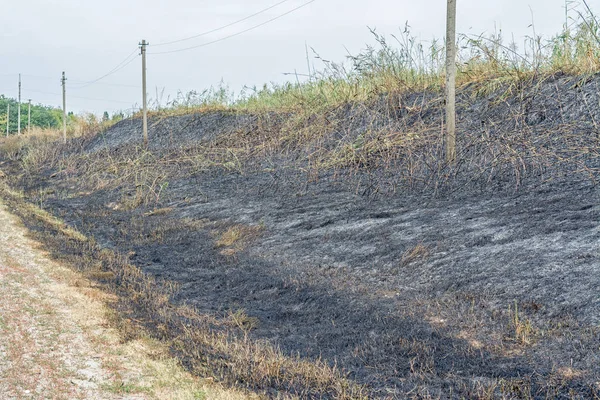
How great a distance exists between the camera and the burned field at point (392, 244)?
4.96 metres

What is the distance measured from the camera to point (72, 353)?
5289 millimetres

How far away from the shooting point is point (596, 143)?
918 cm

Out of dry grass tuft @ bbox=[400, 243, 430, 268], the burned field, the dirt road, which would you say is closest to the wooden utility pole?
the burned field

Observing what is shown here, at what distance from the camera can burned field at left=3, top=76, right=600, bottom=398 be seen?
4961mm

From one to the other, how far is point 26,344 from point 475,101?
1013 centimetres

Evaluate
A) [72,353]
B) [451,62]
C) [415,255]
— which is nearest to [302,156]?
[451,62]

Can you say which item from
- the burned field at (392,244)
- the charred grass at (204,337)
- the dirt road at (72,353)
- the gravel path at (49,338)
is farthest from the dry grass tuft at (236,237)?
the dirt road at (72,353)

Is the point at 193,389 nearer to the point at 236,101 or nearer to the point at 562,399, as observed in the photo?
the point at 562,399

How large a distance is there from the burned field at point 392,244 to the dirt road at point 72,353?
358 millimetres

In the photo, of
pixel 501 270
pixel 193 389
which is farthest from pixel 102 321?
pixel 501 270

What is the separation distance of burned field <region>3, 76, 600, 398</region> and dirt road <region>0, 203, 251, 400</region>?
0.36 m

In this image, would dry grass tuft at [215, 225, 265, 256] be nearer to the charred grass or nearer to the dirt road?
the charred grass

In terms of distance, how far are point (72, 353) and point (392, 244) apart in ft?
14.3

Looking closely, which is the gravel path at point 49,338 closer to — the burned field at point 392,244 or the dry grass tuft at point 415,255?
the burned field at point 392,244
